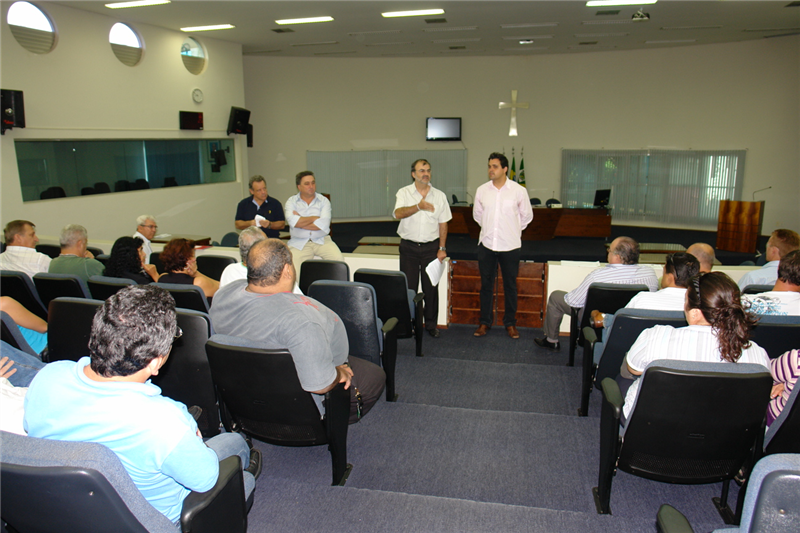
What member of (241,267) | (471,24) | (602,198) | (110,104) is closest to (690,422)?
(241,267)

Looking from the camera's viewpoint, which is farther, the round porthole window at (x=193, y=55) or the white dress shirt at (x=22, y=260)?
the round porthole window at (x=193, y=55)

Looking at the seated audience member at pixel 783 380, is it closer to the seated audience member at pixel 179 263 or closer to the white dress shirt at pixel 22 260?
the seated audience member at pixel 179 263

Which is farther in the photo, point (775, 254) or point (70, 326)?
point (775, 254)

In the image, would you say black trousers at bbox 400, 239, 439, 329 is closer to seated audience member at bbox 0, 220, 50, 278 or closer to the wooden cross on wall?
seated audience member at bbox 0, 220, 50, 278

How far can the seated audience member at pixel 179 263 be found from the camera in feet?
11.2

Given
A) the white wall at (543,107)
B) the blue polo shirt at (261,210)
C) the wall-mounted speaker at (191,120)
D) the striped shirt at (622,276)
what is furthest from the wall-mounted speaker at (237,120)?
the striped shirt at (622,276)

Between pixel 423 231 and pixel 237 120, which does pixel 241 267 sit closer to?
pixel 423 231

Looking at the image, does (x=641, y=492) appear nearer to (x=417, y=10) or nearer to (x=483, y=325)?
(x=483, y=325)

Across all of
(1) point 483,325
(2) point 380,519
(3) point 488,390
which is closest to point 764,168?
(1) point 483,325

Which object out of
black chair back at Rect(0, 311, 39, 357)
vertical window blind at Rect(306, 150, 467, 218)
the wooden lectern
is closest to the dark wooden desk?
vertical window blind at Rect(306, 150, 467, 218)

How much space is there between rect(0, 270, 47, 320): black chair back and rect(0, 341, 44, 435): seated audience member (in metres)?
1.59

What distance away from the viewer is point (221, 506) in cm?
157

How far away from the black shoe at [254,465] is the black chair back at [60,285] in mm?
2013

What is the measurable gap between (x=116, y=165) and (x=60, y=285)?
5460mm
